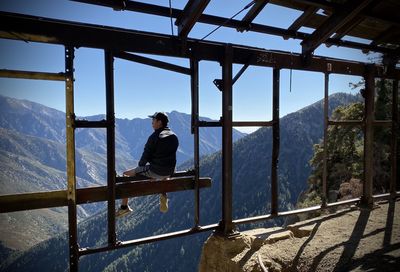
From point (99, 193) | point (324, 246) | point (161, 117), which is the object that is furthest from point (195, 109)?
point (324, 246)

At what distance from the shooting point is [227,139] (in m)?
5.62

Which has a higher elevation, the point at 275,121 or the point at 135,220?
the point at 275,121

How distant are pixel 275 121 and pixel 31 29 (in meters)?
4.30

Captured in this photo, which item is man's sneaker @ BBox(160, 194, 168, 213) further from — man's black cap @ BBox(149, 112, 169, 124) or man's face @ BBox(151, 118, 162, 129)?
man's black cap @ BBox(149, 112, 169, 124)

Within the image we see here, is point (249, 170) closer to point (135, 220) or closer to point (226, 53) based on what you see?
point (135, 220)

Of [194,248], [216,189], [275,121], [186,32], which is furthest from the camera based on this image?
[216,189]

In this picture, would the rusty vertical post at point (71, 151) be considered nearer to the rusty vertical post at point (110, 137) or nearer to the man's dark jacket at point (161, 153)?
the rusty vertical post at point (110, 137)

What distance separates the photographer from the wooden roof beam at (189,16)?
447cm

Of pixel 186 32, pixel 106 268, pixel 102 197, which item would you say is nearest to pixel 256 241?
pixel 102 197

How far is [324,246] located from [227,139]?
242 cm

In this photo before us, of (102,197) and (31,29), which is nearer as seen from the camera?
(31,29)

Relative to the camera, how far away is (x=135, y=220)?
17975cm

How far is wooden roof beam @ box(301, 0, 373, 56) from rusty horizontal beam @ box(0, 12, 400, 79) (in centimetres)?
29

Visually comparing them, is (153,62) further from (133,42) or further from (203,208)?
(203,208)
